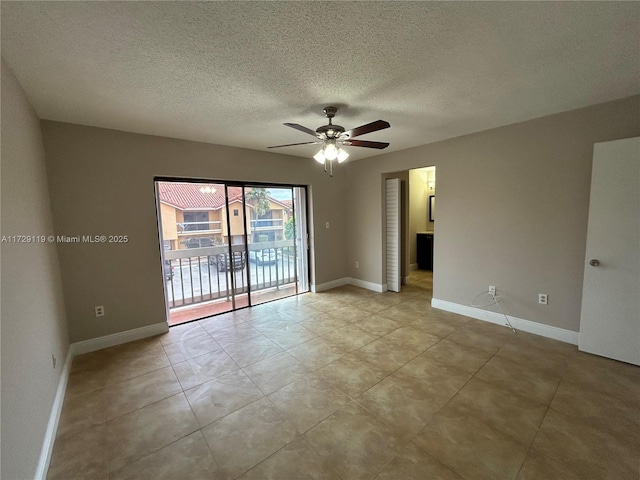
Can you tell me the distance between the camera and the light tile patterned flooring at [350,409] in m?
1.54

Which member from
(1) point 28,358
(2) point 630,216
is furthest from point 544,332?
(1) point 28,358

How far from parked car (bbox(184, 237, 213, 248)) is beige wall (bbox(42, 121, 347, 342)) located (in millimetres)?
842

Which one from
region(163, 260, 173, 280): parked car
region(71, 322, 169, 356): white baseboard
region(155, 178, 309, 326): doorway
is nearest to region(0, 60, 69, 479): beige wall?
region(71, 322, 169, 356): white baseboard

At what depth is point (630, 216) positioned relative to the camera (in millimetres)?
2344

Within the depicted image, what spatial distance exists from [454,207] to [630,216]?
5.29 ft

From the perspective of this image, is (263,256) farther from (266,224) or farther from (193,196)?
(193,196)

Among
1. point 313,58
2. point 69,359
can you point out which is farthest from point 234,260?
point 313,58

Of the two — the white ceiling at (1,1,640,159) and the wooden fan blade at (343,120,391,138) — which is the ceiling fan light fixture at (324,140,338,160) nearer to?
the wooden fan blade at (343,120,391,138)

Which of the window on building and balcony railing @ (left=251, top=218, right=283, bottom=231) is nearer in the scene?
the window on building

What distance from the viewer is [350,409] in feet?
6.44

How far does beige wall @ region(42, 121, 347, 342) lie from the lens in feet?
8.98

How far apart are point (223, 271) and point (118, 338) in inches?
68.2

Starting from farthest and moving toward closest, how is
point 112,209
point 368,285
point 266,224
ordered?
point 368,285, point 266,224, point 112,209

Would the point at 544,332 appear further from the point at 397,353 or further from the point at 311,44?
the point at 311,44
